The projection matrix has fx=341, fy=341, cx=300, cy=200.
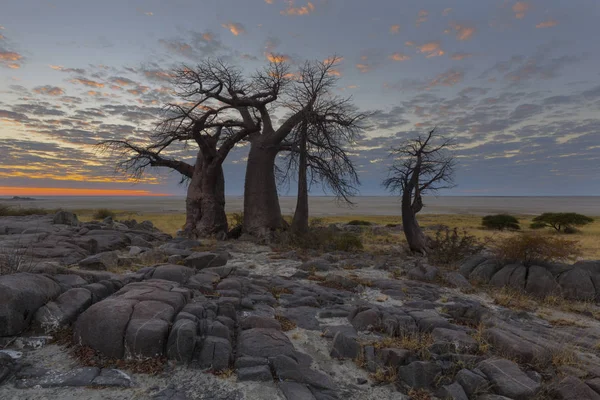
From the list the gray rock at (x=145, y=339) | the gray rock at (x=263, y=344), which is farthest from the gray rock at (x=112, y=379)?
the gray rock at (x=263, y=344)

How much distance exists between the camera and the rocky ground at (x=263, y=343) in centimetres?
429

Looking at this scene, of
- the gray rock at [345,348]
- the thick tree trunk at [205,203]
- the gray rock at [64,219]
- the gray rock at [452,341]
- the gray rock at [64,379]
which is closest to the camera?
the gray rock at [64,379]

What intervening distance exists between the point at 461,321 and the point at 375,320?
179cm

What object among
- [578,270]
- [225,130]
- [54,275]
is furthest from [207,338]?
[225,130]

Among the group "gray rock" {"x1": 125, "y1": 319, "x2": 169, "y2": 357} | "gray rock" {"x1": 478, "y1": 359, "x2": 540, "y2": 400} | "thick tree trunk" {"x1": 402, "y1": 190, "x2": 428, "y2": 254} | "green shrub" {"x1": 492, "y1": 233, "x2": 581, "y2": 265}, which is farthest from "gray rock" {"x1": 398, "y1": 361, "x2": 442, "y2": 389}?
"thick tree trunk" {"x1": 402, "y1": 190, "x2": 428, "y2": 254}

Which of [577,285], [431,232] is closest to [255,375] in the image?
[577,285]

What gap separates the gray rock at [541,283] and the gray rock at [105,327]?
9902mm

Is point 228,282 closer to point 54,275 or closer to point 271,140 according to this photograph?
point 54,275

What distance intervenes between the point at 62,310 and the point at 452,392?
5.77 metres

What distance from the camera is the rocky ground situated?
4285 mm

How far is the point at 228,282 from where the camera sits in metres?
7.82

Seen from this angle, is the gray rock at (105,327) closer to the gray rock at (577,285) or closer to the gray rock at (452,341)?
the gray rock at (452,341)

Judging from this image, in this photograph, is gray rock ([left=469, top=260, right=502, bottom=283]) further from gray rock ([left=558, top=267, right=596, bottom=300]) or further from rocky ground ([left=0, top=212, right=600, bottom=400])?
rocky ground ([left=0, top=212, right=600, bottom=400])

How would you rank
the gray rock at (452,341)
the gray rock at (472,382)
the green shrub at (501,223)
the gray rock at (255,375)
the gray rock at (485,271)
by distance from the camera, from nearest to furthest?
1. the gray rock at (472,382)
2. the gray rock at (255,375)
3. the gray rock at (452,341)
4. the gray rock at (485,271)
5. the green shrub at (501,223)
